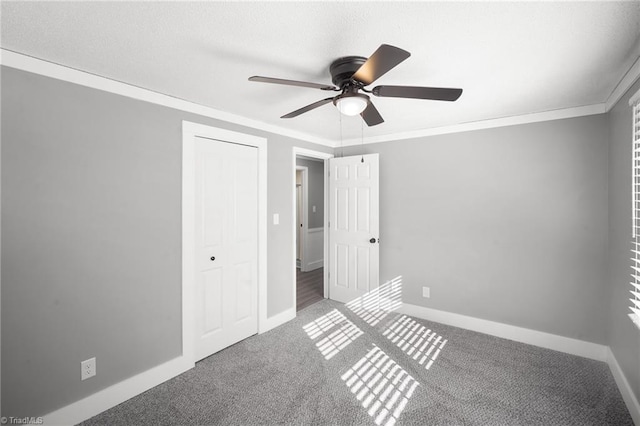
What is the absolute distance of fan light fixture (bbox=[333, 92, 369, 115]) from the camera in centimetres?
166

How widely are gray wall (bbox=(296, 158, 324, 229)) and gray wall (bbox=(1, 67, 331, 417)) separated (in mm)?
3426

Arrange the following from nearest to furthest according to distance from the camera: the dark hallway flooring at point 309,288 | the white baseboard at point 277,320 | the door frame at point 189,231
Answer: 1. the door frame at point 189,231
2. the white baseboard at point 277,320
3. the dark hallway flooring at point 309,288

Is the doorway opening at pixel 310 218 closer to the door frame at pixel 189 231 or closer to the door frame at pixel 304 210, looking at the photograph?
the door frame at pixel 304 210

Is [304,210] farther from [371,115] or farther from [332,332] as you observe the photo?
[371,115]

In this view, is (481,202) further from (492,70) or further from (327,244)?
(327,244)

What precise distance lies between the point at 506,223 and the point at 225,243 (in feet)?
9.56

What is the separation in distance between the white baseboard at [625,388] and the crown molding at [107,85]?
369cm

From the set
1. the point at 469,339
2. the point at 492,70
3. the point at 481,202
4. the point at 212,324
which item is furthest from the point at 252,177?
the point at 469,339

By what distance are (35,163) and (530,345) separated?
434 centimetres

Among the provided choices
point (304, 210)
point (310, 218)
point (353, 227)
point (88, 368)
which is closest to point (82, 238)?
point (88, 368)

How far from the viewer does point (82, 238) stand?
1895 millimetres

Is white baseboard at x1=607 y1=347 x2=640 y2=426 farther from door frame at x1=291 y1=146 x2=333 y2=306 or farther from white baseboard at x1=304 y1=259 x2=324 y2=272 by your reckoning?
white baseboard at x1=304 y1=259 x2=324 y2=272

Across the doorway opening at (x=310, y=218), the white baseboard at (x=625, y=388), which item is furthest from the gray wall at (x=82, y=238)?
the white baseboard at (x=625, y=388)

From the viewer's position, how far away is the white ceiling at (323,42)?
4.20ft
